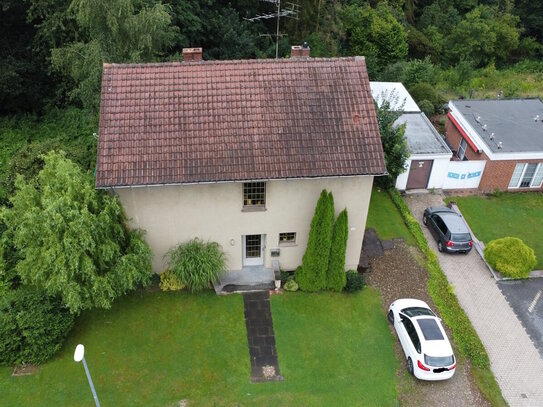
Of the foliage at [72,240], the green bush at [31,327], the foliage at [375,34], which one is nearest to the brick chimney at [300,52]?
the foliage at [72,240]

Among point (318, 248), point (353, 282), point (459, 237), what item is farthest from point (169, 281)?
point (459, 237)

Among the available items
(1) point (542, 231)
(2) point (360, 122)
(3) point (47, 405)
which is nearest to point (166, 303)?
(3) point (47, 405)

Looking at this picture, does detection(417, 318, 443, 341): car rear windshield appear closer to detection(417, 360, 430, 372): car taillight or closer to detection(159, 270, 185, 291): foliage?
detection(417, 360, 430, 372): car taillight

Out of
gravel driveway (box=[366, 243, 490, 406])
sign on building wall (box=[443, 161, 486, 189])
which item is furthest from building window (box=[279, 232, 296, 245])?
sign on building wall (box=[443, 161, 486, 189])

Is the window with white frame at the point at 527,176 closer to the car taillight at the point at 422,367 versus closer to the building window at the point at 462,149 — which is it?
the building window at the point at 462,149

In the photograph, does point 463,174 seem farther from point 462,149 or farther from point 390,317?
point 390,317

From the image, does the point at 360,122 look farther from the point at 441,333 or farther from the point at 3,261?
the point at 3,261
